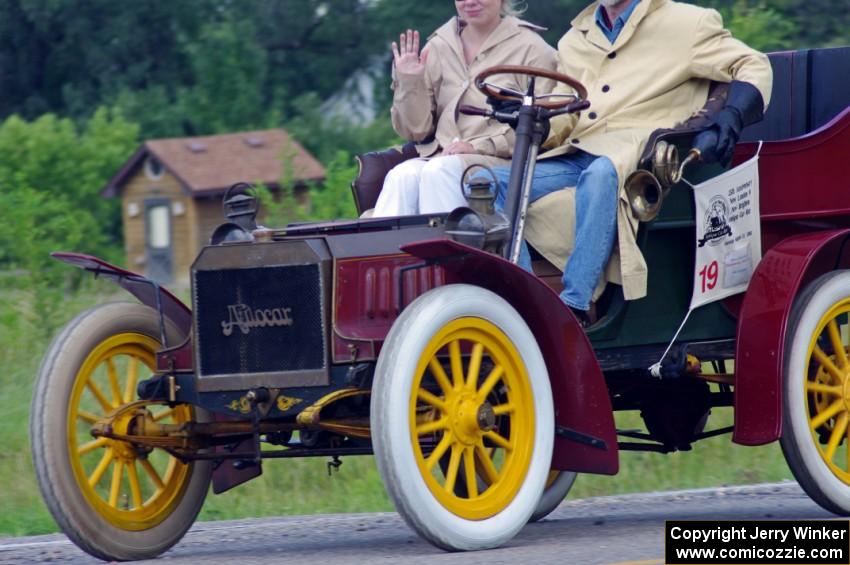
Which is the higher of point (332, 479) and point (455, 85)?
point (455, 85)

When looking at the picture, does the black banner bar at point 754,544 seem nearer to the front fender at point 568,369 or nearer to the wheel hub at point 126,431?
the front fender at point 568,369

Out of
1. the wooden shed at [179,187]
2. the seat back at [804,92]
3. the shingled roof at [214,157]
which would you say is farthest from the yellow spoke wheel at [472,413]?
the shingled roof at [214,157]

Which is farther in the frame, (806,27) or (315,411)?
(806,27)

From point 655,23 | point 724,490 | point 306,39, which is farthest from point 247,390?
point 306,39

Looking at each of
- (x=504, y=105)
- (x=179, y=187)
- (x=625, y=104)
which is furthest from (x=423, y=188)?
(x=179, y=187)

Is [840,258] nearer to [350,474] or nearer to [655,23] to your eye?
[655,23]

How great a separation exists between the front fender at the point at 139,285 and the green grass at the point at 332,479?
5.60ft

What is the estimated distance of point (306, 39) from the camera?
4206cm

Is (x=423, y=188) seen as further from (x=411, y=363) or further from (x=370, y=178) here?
(x=411, y=363)

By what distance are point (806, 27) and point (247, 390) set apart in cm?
2837

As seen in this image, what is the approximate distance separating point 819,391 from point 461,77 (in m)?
1.92

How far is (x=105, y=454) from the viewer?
5781 mm

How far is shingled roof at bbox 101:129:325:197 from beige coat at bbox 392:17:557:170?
→ 28.1 metres

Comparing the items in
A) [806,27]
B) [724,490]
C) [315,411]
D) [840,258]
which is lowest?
[724,490]
